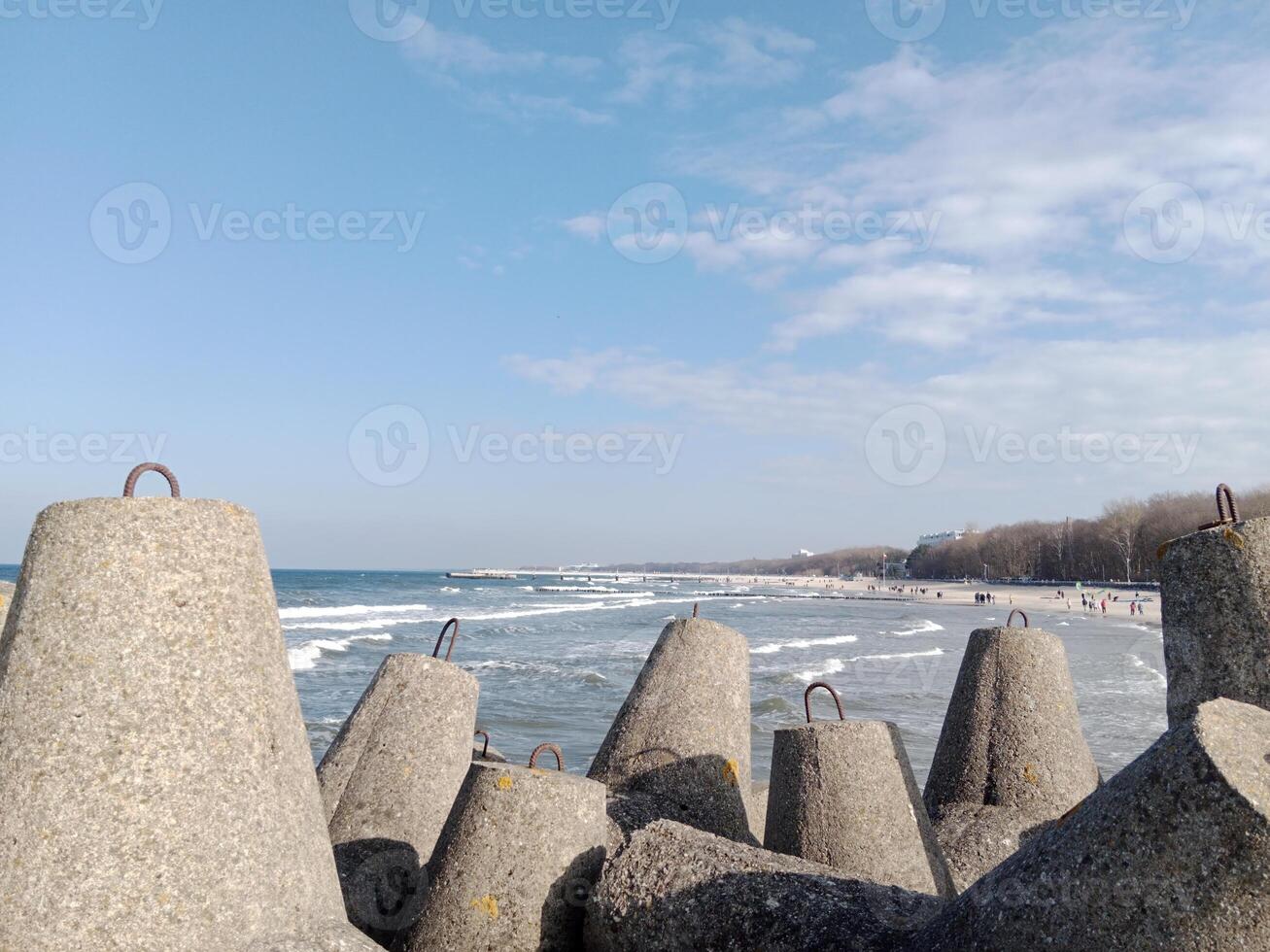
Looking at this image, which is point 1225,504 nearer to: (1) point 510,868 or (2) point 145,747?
(1) point 510,868

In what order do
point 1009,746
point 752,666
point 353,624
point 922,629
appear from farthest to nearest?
point 922,629, point 353,624, point 752,666, point 1009,746

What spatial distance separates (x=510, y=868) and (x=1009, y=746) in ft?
10.4

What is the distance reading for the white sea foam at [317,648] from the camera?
88.1ft

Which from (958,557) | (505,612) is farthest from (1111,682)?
(958,557)

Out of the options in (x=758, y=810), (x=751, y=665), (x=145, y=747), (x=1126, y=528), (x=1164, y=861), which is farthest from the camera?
(x=1126, y=528)

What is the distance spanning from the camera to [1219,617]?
10.9 ft

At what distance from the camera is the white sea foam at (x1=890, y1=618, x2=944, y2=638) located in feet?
145

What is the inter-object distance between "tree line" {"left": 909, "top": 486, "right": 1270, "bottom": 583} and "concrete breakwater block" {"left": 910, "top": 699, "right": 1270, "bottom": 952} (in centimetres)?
7865

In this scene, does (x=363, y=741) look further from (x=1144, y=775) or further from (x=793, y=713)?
(x=793, y=713)

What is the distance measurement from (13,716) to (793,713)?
16.9 metres

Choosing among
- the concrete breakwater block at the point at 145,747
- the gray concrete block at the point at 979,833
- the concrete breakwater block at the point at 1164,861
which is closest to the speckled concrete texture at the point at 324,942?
the concrete breakwater block at the point at 145,747

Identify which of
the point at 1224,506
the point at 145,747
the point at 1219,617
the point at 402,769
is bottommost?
the point at 402,769

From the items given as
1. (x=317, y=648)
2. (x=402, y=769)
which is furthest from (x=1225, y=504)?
(x=317, y=648)

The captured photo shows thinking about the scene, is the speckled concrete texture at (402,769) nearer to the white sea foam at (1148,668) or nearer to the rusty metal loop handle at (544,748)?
the rusty metal loop handle at (544,748)
